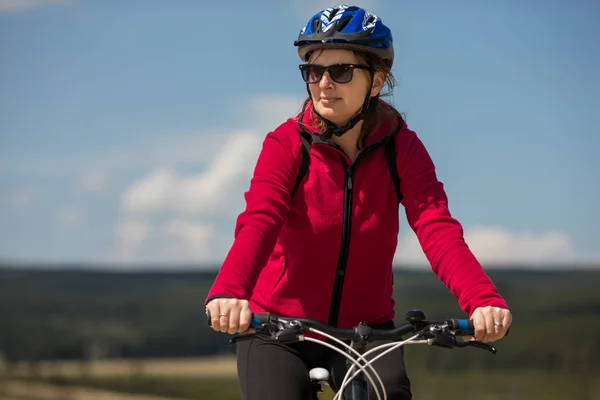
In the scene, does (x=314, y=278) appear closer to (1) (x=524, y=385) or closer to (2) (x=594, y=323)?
(1) (x=524, y=385)

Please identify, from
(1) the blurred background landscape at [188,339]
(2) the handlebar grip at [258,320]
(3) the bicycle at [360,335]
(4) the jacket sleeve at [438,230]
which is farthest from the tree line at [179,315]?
(2) the handlebar grip at [258,320]

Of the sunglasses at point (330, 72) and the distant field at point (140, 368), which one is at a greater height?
the distant field at point (140, 368)

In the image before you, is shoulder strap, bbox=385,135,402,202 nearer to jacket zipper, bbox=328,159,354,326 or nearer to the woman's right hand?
jacket zipper, bbox=328,159,354,326

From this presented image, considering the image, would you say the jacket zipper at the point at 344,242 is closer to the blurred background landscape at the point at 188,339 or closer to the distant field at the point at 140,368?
the blurred background landscape at the point at 188,339

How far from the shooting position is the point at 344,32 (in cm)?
416

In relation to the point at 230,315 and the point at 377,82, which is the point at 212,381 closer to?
the point at 377,82

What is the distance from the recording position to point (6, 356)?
66.2 ft

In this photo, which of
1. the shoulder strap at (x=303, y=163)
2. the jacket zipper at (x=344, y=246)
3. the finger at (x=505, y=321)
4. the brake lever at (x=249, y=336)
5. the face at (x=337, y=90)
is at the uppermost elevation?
the face at (x=337, y=90)

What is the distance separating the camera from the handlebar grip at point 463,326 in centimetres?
365

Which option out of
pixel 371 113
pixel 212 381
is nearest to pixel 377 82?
pixel 371 113

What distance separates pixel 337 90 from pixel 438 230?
677 mm

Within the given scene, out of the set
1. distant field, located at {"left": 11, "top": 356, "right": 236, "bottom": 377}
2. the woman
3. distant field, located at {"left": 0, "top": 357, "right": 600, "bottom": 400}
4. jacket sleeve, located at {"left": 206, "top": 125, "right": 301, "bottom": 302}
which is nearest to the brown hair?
the woman

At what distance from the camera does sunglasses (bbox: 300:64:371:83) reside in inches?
163

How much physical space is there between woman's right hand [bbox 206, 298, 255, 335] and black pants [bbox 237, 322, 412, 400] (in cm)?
37
